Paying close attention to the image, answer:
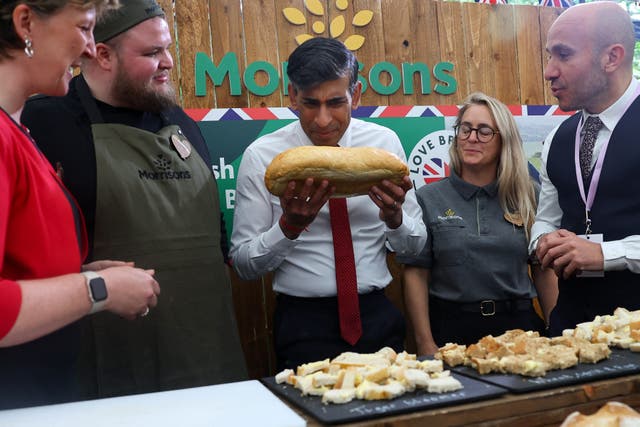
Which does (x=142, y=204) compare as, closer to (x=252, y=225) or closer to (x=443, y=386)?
(x=252, y=225)

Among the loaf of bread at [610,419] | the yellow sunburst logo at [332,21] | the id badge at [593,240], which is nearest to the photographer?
the loaf of bread at [610,419]

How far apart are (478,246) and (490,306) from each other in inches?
10.6

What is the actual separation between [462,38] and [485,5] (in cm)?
29

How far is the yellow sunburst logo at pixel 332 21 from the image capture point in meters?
3.24

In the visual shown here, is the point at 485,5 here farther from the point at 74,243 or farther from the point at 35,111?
the point at 74,243

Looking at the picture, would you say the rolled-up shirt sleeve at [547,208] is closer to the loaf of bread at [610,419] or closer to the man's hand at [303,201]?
the man's hand at [303,201]

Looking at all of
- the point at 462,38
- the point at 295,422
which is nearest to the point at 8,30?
the point at 295,422

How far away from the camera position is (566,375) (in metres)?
1.29

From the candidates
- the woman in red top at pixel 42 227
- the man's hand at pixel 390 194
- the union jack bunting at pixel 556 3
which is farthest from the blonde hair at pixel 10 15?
the union jack bunting at pixel 556 3

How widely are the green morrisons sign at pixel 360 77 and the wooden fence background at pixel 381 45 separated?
0.10 ft

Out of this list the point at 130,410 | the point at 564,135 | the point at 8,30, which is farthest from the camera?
the point at 564,135

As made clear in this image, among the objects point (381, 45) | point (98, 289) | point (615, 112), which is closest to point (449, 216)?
point (615, 112)

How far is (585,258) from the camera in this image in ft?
6.88

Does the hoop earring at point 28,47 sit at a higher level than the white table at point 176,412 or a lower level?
higher
